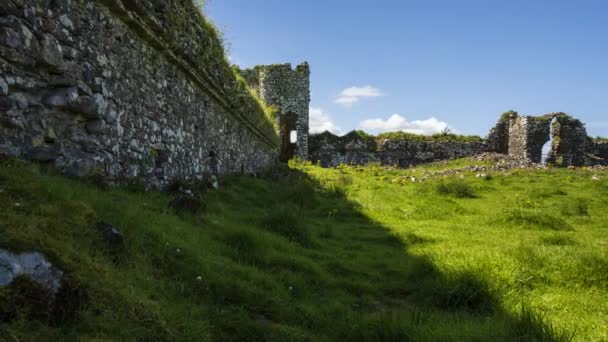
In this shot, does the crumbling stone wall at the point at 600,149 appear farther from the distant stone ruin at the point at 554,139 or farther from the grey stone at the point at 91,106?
the grey stone at the point at 91,106

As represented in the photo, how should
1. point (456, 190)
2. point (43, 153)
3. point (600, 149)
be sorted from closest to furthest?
1. point (43, 153)
2. point (456, 190)
3. point (600, 149)

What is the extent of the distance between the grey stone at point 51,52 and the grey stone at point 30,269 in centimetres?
224

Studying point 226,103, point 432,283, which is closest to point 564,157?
point 226,103

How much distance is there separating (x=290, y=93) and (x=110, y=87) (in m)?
22.5

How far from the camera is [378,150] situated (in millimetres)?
30203

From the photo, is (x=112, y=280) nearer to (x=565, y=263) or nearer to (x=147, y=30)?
(x=147, y=30)

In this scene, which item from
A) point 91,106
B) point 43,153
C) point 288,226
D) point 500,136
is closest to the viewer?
point 43,153

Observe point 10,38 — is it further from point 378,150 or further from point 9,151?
point 378,150

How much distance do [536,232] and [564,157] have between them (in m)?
23.8

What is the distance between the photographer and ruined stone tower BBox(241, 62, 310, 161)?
2700 cm

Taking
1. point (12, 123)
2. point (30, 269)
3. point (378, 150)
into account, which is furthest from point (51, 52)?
point (378, 150)

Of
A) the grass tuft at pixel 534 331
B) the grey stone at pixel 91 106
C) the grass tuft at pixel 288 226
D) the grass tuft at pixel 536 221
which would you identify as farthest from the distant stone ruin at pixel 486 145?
the grass tuft at pixel 534 331

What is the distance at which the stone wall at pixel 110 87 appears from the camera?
3.64m

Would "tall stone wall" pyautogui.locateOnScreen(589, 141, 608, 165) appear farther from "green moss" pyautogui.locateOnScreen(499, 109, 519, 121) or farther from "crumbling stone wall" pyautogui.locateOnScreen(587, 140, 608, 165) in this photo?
"green moss" pyautogui.locateOnScreen(499, 109, 519, 121)
